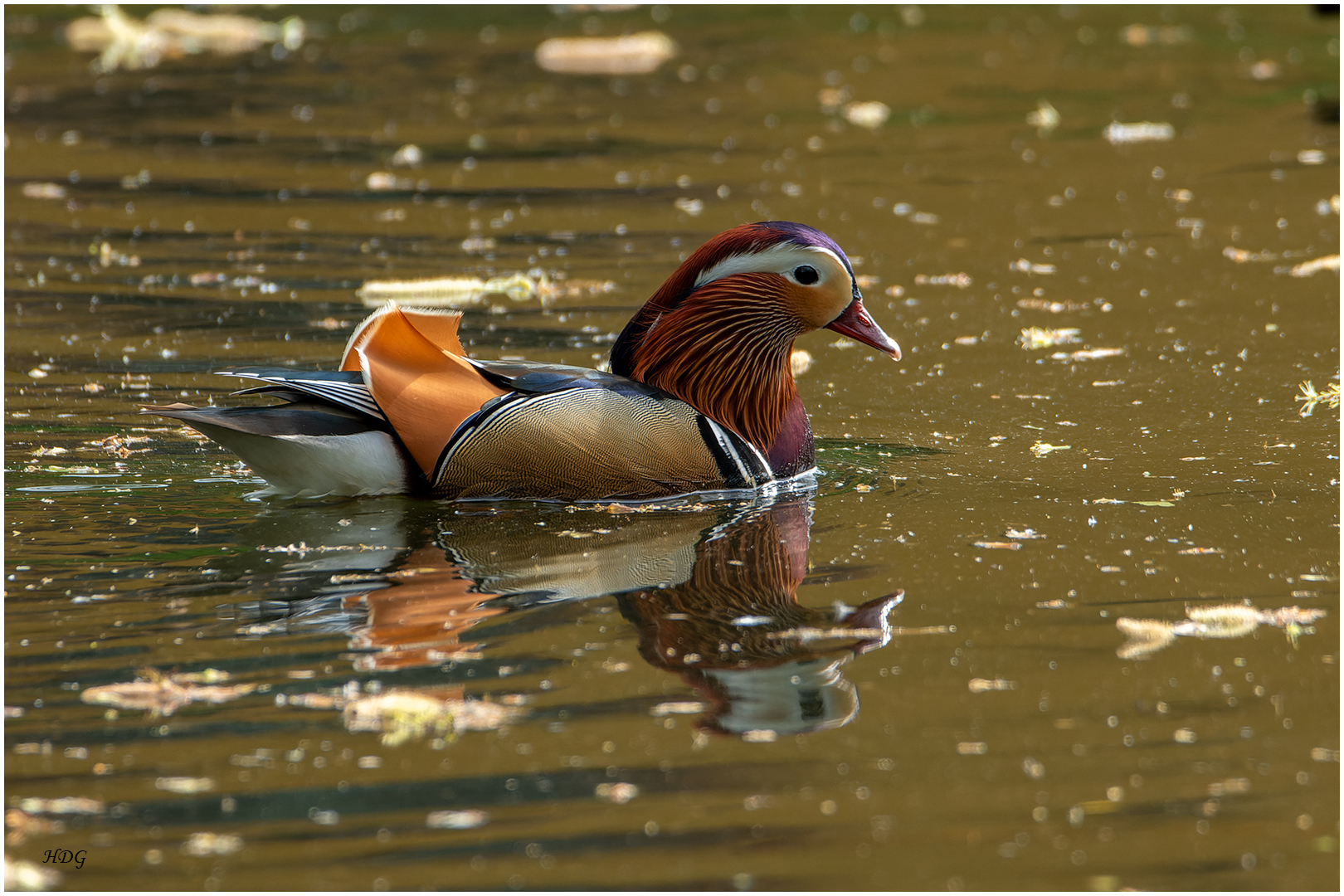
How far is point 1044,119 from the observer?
1366cm

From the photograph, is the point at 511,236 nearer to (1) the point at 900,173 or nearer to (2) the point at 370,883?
(1) the point at 900,173

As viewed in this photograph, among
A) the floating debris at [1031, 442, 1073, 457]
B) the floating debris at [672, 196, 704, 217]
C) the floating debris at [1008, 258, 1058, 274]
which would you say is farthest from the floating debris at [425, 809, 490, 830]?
the floating debris at [672, 196, 704, 217]

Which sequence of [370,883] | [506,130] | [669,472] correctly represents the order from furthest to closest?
1. [506,130]
2. [669,472]
3. [370,883]

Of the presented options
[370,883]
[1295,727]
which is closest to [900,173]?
[1295,727]

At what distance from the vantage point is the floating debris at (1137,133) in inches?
506

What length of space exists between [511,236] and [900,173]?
3.23m

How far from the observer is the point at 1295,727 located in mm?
4070

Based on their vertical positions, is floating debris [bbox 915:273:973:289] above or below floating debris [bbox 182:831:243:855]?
above

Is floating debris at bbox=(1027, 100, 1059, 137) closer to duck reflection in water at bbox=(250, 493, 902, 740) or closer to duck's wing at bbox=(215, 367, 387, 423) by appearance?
duck reflection in water at bbox=(250, 493, 902, 740)

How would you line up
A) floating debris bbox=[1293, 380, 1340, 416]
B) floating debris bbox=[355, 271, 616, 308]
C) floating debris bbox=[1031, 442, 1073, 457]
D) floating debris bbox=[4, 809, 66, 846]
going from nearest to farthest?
floating debris bbox=[4, 809, 66, 846]
floating debris bbox=[1031, 442, 1073, 457]
floating debris bbox=[1293, 380, 1340, 416]
floating debris bbox=[355, 271, 616, 308]

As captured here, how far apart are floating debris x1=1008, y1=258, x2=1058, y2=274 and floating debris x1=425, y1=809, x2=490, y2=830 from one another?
6.69 meters

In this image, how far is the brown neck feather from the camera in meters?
6.10

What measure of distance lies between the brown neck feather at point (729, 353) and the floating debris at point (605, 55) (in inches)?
413

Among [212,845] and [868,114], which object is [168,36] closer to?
[868,114]
